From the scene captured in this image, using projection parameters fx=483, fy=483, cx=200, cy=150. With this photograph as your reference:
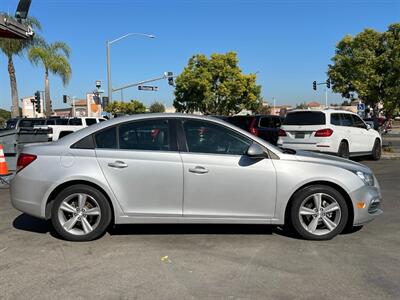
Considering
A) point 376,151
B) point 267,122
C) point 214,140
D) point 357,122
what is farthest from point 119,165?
point 267,122

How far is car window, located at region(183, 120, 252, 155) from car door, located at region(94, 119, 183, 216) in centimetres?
22

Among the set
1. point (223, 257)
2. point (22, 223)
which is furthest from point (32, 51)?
point (223, 257)

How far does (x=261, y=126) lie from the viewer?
20078 millimetres

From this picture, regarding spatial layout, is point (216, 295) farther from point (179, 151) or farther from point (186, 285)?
point (179, 151)

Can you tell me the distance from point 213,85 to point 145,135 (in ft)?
149

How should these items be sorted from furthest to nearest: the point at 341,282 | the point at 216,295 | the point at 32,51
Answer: the point at 32,51, the point at 341,282, the point at 216,295

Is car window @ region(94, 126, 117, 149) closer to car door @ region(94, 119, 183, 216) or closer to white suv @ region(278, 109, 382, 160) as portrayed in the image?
car door @ region(94, 119, 183, 216)

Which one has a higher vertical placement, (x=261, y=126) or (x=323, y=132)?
(x=323, y=132)

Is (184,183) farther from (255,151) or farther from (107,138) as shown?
(107,138)

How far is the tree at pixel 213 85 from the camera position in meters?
49.5

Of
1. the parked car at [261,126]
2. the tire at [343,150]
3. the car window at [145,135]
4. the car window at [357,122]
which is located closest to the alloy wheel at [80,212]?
the car window at [145,135]

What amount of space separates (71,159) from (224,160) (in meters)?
1.86

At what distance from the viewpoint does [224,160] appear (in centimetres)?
582

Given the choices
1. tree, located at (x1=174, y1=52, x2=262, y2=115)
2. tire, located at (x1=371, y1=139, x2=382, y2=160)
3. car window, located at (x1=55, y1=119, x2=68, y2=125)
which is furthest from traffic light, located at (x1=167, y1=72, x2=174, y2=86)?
tire, located at (x1=371, y1=139, x2=382, y2=160)
